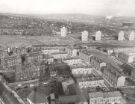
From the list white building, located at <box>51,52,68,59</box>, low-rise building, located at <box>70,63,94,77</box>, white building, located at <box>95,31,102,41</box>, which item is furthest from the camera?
white building, located at <box>95,31,102,41</box>

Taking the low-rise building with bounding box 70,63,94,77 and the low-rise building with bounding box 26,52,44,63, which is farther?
the low-rise building with bounding box 26,52,44,63

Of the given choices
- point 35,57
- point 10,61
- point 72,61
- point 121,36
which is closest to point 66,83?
point 72,61

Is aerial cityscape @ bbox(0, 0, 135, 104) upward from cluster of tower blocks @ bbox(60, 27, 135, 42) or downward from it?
downward

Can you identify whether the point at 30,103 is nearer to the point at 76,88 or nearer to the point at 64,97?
the point at 64,97

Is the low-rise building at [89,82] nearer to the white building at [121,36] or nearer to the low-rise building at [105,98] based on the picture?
the low-rise building at [105,98]

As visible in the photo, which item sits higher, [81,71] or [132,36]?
[132,36]

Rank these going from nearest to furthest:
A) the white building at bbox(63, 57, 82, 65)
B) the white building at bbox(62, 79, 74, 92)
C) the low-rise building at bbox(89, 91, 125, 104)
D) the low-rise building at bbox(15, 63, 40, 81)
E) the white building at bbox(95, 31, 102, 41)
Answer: the low-rise building at bbox(89, 91, 125, 104), the white building at bbox(62, 79, 74, 92), the low-rise building at bbox(15, 63, 40, 81), the white building at bbox(63, 57, 82, 65), the white building at bbox(95, 31, 102, 41)

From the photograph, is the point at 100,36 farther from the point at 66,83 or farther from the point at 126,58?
the point at 66,83

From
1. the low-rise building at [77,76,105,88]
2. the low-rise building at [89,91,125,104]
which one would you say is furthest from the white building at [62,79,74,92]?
the low-rise building at [89,91,125,104]

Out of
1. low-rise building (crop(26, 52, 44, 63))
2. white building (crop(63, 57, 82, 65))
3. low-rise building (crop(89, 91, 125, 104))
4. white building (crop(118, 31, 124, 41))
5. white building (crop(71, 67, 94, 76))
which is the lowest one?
low-rise building (crop(89, 91, 125, 104))

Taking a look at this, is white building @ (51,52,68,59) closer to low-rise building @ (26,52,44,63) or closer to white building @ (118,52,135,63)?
low-rise building @ (26,52,44,63)

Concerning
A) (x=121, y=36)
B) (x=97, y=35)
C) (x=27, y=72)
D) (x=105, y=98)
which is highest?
(x=97, y=35)
